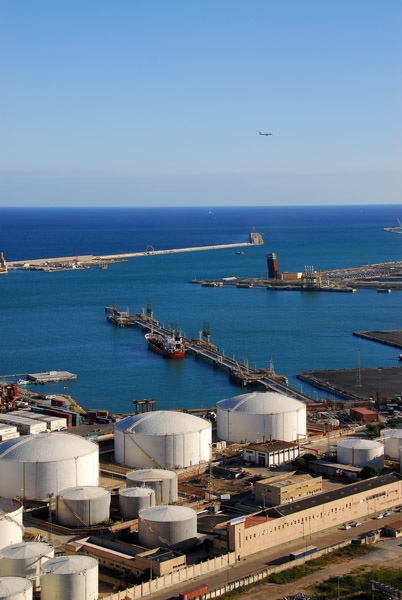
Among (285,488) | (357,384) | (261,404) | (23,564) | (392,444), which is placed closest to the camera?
(23,564)

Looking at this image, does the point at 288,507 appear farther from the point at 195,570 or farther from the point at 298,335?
the point at 298,335

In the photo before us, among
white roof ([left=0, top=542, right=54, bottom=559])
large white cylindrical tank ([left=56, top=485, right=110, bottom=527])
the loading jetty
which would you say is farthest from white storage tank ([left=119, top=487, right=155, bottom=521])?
the loading jetty

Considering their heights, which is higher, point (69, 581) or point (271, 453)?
point (271, 453)

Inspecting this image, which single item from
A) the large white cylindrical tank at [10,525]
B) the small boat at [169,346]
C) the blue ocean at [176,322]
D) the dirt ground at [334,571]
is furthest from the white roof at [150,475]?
the small boat at [169,346]

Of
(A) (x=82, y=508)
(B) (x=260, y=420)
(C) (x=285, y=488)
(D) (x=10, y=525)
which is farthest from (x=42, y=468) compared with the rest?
(B) (x=260, y=420)

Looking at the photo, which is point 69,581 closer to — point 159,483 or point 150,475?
point 159,483

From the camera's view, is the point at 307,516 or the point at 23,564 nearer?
the point at 23,564

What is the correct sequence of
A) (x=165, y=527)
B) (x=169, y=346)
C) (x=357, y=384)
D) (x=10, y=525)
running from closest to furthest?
1. (x=10, y=525)
2. (x=165, y=527)
3. (x=357, y=384)
4. (x=169, y=346)
